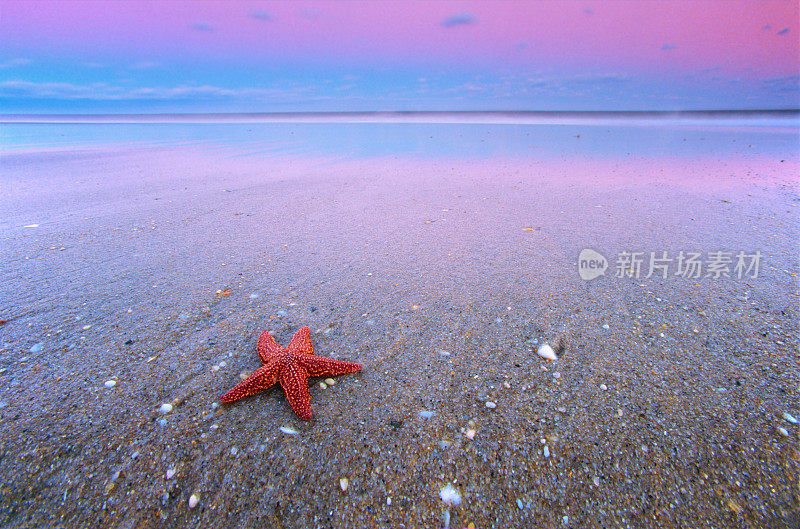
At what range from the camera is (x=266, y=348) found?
2512 millimetres

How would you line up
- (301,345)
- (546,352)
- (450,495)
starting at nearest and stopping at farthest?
(450,495), (301,345), (546,352)

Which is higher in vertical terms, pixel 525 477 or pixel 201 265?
pixel 201 265

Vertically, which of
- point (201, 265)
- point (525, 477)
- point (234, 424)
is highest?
point (201, 265)

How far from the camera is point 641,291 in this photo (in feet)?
11.5

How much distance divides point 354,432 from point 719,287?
12.3 ft

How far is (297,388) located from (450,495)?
1031 millimetres

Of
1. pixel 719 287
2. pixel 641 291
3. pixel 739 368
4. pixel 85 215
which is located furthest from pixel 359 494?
pixel 85 215

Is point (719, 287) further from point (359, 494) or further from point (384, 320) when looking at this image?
point (359, 494)

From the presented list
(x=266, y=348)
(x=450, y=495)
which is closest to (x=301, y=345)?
(x=266, y=348)

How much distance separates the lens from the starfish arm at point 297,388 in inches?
83.5

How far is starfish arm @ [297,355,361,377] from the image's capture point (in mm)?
2301

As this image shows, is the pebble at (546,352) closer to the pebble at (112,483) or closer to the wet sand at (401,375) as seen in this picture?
the wet sand at (401,375)

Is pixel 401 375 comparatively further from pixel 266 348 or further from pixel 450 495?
pixel 266 348

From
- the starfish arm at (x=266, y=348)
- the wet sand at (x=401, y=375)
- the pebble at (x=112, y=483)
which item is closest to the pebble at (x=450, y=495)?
the wet sand at (x=401, y=375)
